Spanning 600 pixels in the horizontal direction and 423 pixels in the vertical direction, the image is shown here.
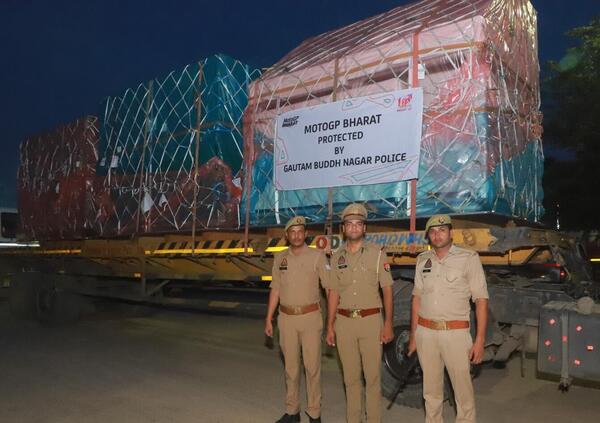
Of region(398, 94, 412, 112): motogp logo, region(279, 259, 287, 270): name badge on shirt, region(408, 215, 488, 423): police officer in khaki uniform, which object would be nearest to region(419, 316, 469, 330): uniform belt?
region(408, 215, 488, 423): police officer in khaki uniform

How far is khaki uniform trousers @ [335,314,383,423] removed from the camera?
4.07 meters

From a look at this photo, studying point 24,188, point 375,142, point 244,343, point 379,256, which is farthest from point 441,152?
point 24,188

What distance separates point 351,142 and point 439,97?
0.87 meters

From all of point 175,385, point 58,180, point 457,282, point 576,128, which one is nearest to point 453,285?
point 457,282

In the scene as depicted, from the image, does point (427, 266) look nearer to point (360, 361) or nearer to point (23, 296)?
point (360, 361)

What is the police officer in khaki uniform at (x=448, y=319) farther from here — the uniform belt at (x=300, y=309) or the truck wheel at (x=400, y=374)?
the truck wheel at (x=400, y=374)

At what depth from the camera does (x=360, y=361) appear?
4199 mm

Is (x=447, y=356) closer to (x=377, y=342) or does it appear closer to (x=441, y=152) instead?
(x=377, y=342)

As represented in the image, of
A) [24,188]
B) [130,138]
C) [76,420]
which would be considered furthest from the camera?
[24,188]

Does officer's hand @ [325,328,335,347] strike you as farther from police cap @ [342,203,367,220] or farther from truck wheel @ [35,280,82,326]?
truck wheel @ [35,280,82,326]

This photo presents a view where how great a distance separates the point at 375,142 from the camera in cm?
506

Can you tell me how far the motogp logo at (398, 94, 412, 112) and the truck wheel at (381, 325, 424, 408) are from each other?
1.86m

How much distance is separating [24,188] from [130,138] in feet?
12.2

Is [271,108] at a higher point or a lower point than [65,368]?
higher
